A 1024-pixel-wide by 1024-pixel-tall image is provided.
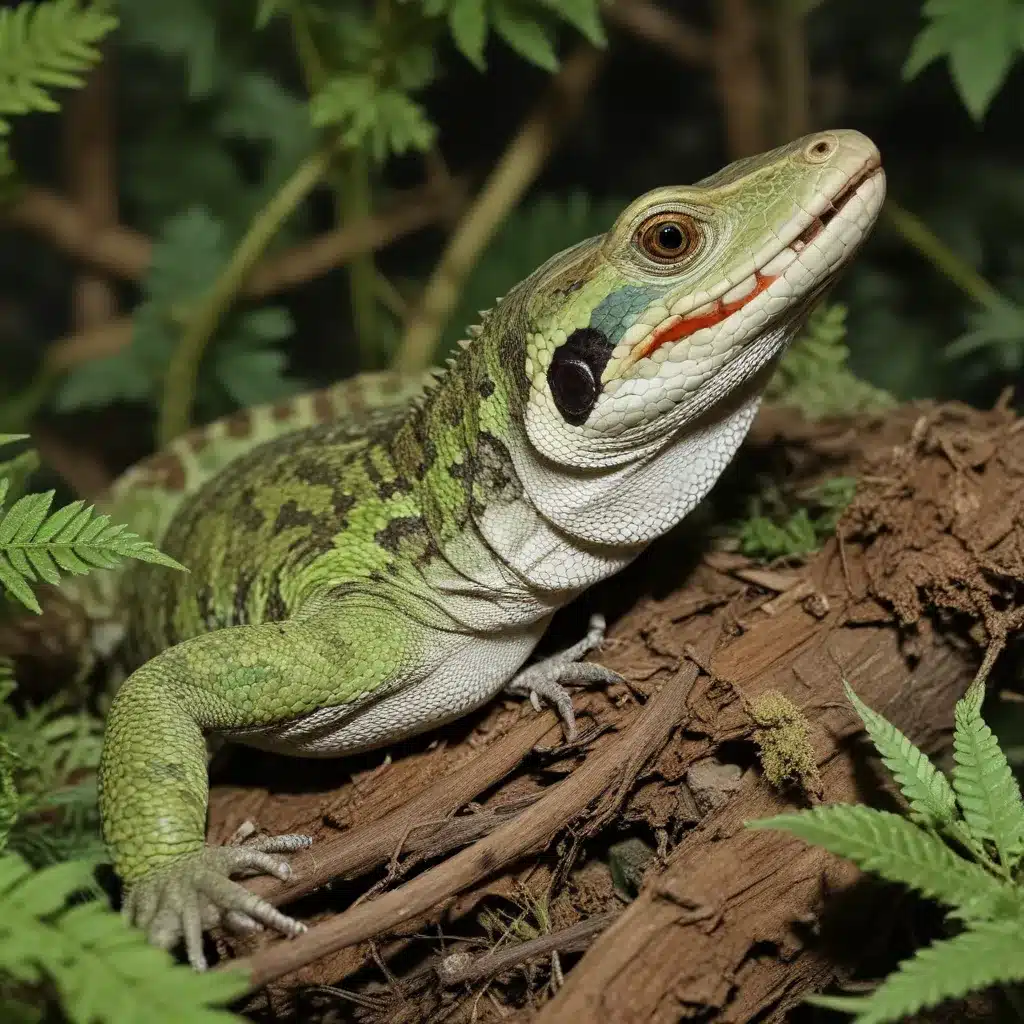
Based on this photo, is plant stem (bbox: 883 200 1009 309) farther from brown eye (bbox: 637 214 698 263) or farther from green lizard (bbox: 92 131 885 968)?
brown eye (bbox: 637 214 698 263)

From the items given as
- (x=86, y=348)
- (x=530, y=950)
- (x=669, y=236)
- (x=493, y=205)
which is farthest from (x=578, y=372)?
(x=86, y=348)

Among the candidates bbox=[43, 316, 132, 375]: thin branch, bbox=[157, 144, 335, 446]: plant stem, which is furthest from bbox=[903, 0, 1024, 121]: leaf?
bbox=[43, 316, 132, 375]: thin branch

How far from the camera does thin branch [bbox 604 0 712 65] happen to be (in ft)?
23.3

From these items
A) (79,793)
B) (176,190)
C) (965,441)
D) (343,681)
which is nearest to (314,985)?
(343,681)

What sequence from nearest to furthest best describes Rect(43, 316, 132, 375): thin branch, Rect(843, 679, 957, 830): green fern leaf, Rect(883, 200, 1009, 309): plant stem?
Rect(843, 679, 957, 830): green fern leaf < Rect(883, 200, 1009, 309): plant stem < Rect(43, 316, 132, 375): thin branch

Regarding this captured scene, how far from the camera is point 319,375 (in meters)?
9.30

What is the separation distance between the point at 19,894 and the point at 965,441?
3.84 m

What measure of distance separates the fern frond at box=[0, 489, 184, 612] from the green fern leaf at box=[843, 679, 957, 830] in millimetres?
2263

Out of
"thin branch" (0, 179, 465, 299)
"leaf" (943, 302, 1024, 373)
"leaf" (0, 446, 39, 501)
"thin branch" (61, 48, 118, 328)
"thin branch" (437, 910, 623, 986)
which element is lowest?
"thin branch" (437, 910, 623, 986)

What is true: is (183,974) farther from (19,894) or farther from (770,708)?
(770,708)

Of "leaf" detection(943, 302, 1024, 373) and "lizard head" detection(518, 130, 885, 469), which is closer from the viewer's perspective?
"lizard head" detection(518, 130, 885, 469)

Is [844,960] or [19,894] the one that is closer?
[19,894]

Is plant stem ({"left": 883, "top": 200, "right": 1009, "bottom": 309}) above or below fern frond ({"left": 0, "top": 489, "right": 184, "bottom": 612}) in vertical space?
above

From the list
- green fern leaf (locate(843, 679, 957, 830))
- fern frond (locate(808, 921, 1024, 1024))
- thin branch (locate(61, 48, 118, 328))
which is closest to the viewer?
fern frond (locate(808, 921, 1024, 1024))
